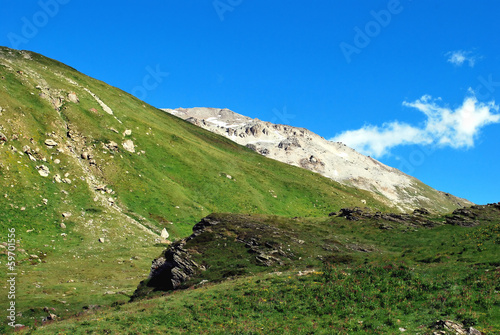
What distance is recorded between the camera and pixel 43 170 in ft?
268

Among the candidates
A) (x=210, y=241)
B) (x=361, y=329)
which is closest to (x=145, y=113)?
(x=210, y=241)

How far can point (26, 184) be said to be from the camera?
75.6 meters

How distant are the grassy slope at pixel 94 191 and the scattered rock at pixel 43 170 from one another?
34.5 inches

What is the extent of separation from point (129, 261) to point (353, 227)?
1730 inches

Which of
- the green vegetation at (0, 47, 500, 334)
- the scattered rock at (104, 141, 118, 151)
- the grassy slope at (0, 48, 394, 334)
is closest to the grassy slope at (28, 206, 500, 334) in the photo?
the green vegetation at (0, 47, 500, 334)

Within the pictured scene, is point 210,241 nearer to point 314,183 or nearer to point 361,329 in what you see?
point 361,329

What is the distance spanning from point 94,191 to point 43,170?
40.5 feet

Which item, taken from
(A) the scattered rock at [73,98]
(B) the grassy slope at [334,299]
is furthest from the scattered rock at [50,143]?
(B) the grassy slope at [334,299]

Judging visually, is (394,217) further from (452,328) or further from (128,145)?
(128,145)

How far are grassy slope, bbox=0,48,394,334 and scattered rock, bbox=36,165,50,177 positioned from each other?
0.88 meters

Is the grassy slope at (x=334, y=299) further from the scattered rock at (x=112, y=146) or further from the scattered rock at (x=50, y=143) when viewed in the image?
the scattered rock at (x=112, y=146)

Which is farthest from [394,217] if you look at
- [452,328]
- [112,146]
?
[112,146]

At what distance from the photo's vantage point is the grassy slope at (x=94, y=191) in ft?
190

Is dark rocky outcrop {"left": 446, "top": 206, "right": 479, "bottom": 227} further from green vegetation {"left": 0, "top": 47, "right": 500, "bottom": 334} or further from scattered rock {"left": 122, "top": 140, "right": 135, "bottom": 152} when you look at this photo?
scattered rock {"left": 122, "top": 140, "right": 135, "bottom": 152}
